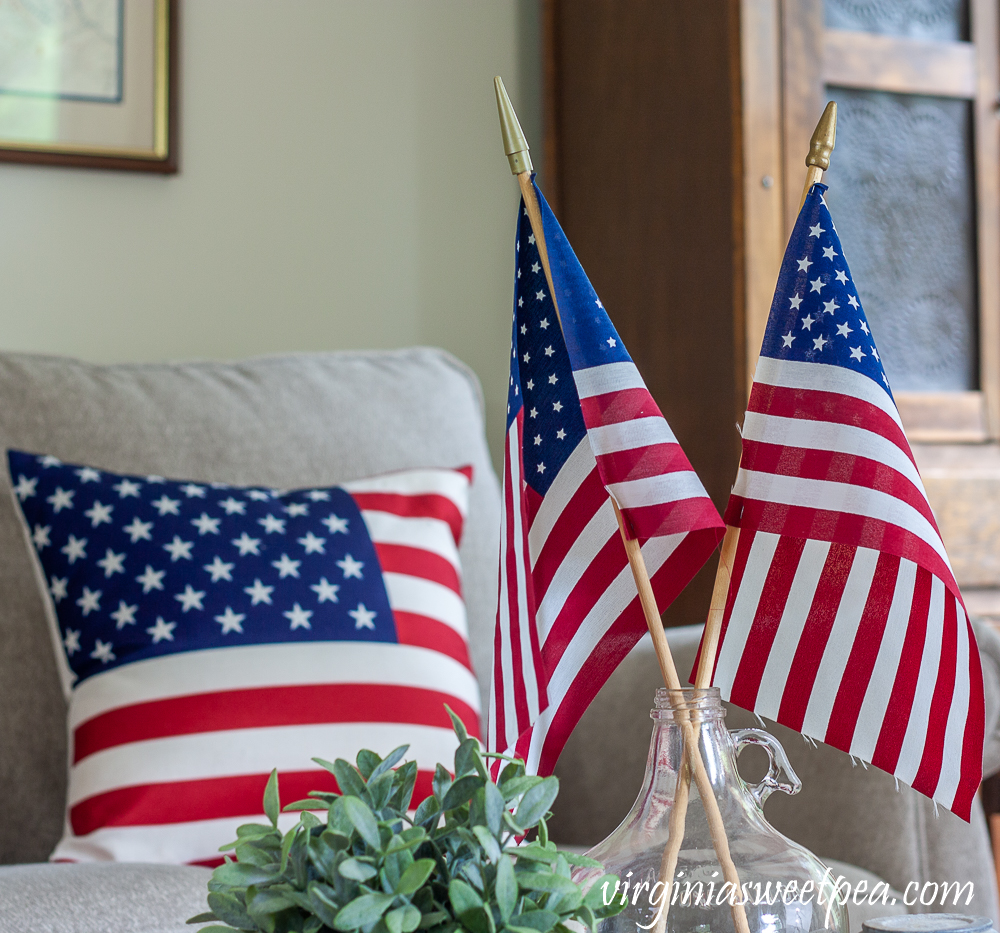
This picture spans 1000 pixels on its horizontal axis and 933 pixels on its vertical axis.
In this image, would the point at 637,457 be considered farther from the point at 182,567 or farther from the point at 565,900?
the point at 182,567

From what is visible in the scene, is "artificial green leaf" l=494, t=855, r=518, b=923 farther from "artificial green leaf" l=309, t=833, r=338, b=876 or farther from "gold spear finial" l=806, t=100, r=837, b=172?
"gold spear finial" l=806, t=100, r=837, b=172

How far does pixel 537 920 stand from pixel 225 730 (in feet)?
2.11

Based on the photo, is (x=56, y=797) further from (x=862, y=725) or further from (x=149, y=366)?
(x=862, y=725)

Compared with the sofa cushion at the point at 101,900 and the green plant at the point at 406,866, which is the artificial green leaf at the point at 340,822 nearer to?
the green plant at the point at 406,866

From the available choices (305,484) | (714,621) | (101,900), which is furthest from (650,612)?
(305,484)

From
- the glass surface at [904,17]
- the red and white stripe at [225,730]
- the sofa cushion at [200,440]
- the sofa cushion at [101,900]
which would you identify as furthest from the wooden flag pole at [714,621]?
the glass surface at [904,17]

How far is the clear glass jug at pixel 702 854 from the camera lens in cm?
46

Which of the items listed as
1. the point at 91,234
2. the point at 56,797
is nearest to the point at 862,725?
the point at 56,797

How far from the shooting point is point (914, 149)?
4.78 feet

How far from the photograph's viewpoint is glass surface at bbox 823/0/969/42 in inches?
56.4

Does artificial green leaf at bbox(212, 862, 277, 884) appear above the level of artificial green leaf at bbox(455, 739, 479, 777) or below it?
below

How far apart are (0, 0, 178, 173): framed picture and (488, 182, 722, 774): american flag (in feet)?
4.14

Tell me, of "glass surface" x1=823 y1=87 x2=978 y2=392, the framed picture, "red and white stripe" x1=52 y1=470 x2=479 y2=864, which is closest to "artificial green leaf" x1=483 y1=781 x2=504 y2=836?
"red and white stripe" x1=52 y1=470 x2=479 y2=864

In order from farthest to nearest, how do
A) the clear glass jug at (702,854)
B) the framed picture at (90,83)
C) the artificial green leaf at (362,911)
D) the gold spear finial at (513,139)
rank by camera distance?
the framed picture at (90,83) → the gold spear finial at (513,139) → the clear glass jug at (702,854) → the artificial green leaf at (362,911)
